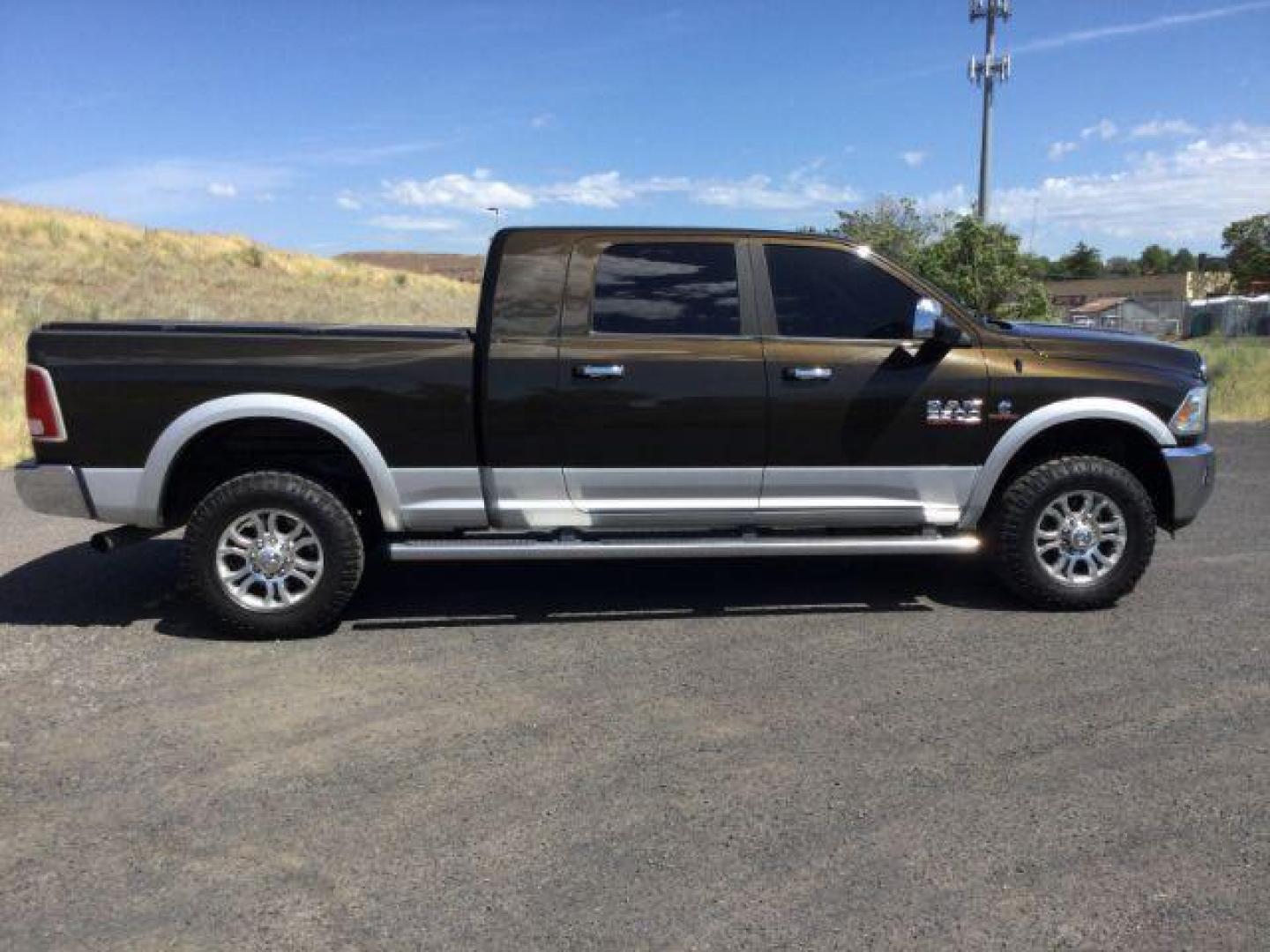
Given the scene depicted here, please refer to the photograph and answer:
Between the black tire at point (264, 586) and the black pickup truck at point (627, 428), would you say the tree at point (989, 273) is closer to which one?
the black pickup truck at point (627, 428)

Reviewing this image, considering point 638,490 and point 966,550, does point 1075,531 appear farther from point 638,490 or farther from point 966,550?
point 638,490

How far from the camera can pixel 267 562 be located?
5.23 metres

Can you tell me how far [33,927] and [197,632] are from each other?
270 centimetres

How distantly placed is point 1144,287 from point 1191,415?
110777mm

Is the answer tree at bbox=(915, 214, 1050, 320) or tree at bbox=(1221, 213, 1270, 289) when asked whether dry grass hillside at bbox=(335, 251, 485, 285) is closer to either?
tree at bbox=(915, 214, 1050, 320)

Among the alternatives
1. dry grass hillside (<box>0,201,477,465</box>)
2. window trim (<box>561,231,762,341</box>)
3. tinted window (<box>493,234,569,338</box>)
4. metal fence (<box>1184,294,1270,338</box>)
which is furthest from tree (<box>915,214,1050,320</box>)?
metal fence (<box>1184,294,1270,338</box>)

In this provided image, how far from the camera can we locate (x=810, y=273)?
5590 mm

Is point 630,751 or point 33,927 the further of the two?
point 630,751

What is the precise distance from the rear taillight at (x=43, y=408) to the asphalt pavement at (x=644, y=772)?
41.8 inches

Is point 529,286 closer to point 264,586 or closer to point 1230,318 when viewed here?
point 264,586

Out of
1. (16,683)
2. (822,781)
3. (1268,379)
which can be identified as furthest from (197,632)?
(1268,379)

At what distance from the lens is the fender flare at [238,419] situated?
16.7 ft

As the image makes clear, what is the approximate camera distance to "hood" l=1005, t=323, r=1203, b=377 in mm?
5609

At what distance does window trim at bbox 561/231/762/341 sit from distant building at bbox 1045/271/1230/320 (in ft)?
311
